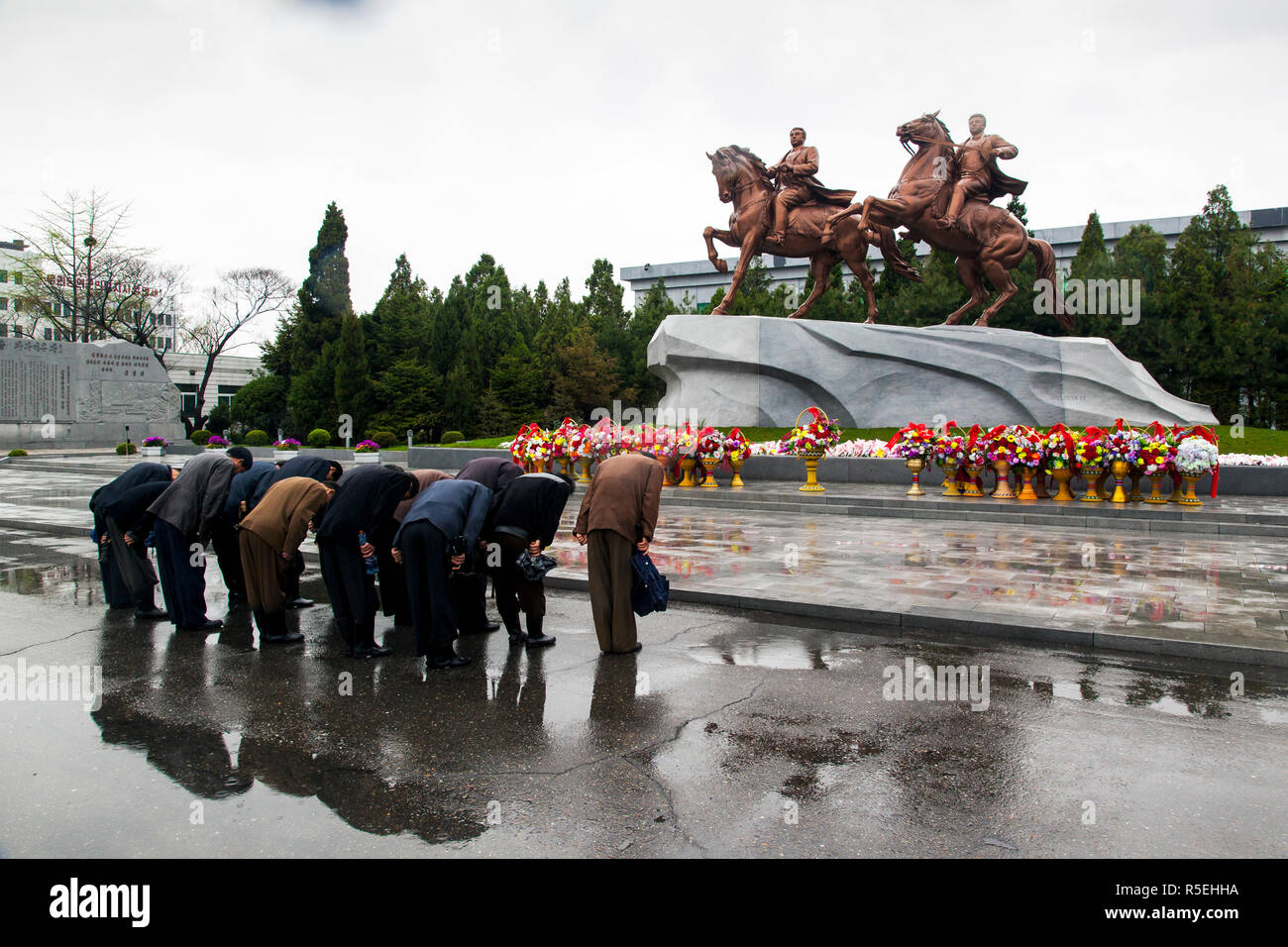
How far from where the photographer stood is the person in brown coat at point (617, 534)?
19.4ft

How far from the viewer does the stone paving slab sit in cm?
641

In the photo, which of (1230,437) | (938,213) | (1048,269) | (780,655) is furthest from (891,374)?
(780,655)

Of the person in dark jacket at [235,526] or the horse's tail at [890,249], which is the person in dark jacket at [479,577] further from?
the horse's tail at [890,249]

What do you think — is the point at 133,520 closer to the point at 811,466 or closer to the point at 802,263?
the point at 811,466

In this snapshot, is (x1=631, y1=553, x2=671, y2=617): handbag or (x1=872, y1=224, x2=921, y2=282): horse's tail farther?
(x1=872, y1=224, x2=921, y2=282): horse's tail

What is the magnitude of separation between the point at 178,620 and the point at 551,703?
11.9 ft

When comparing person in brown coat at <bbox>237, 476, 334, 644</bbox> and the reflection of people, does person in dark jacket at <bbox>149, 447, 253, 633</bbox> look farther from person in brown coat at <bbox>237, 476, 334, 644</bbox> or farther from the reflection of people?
the reflection of people

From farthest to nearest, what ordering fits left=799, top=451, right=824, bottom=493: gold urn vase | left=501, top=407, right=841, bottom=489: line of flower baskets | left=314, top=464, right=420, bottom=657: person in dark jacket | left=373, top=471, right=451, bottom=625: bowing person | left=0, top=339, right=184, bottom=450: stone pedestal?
left=0, top=339, right=184, bottom=450: stone pedestal, left=501, top=407, right=841, bottom=489: line of flower baskets, left=799, top=451, right=824, bottom=493: gold urn vase, left=373, top=471, right=451, bottom=625: bowing person, left=314, top=464, right=420, bottom=657: person in dark jacket

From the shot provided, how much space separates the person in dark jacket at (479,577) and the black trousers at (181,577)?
2.01 m

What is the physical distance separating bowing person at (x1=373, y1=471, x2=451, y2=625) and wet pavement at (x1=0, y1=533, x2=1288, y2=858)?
71 centimetres

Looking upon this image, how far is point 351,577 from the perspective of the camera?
6.04m

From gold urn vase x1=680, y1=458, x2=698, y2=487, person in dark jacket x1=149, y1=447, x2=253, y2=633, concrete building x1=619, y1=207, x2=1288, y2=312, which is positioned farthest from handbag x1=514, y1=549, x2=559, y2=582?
concrete building x1=619, y1=207, x2=1288, y2=312
